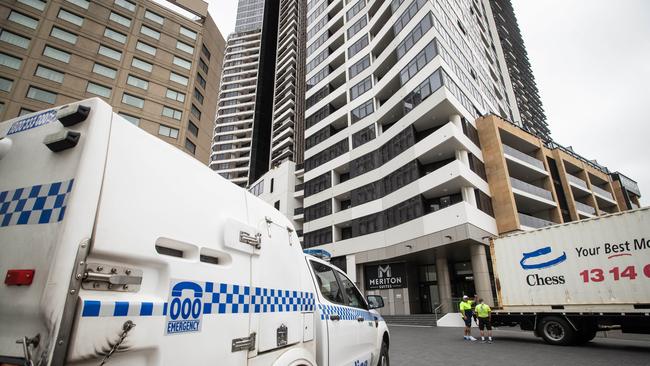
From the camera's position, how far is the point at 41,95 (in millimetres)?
28562

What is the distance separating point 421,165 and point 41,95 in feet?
114

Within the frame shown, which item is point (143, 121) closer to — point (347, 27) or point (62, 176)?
point (347, 27)

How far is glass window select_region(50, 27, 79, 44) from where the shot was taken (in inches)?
1199

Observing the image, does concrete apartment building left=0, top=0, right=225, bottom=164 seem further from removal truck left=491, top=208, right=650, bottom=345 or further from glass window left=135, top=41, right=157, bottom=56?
removal truck left=491, top=208, right=650, bottom=345

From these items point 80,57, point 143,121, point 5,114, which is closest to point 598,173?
point 143,121

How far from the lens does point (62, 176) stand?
1.72m

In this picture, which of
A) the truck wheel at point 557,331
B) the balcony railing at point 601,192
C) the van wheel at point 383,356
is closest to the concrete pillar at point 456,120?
the truck wheel at point 557,331

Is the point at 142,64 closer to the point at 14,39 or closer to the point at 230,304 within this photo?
the point at 14,39

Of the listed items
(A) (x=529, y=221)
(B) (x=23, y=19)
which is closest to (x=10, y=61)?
(B) (x=23, y=19)

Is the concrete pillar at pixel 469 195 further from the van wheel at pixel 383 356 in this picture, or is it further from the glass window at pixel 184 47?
the glass window at pixel 184 47

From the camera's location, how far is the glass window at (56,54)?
29.6 meters

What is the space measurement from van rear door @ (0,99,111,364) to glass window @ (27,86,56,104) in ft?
119

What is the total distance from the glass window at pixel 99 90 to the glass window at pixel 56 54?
2.87 m

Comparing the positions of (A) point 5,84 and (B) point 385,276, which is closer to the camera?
(A) point 5,84
